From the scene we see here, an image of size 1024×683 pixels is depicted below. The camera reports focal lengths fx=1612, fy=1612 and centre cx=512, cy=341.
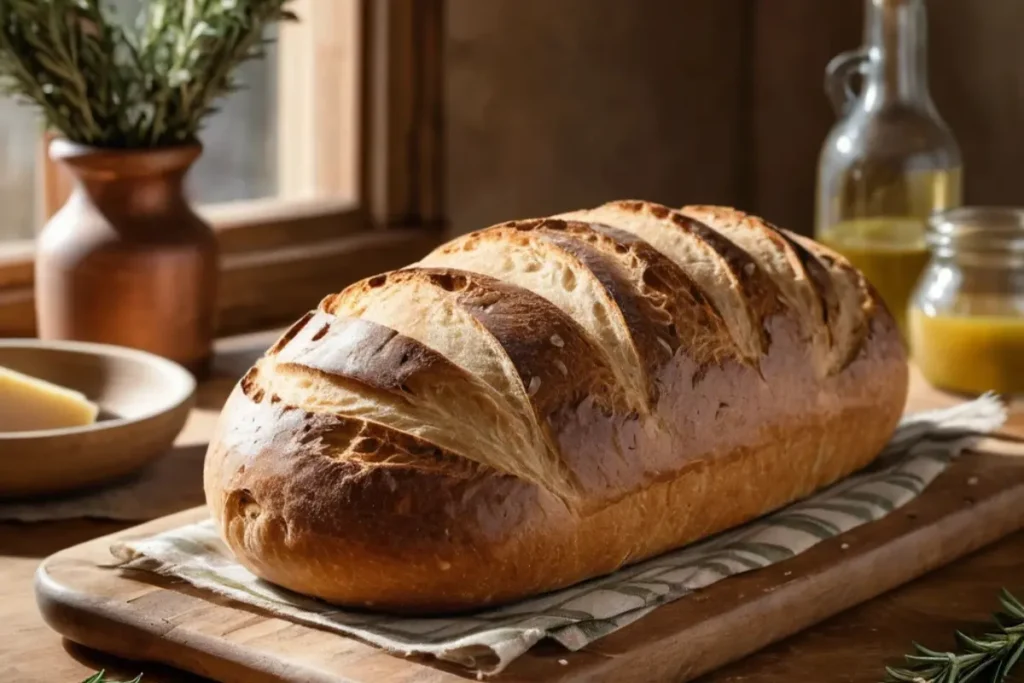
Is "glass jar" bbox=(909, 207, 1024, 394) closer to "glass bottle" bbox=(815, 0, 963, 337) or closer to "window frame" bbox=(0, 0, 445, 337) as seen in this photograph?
"glass bottle" bbox=(815, 0, 963, 337)

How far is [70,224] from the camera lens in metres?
1.76

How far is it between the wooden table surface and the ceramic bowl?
0.05 metres

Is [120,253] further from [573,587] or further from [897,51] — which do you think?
[897,51]

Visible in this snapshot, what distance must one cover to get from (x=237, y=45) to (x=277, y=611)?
33.2 inches

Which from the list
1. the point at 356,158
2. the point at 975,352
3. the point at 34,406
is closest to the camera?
the point at 34,406

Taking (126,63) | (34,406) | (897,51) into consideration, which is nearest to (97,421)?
(34,406)

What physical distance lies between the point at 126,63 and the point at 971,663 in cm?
113

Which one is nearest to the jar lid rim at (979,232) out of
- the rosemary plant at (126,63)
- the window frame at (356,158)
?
the rosemary plant at (126,63)

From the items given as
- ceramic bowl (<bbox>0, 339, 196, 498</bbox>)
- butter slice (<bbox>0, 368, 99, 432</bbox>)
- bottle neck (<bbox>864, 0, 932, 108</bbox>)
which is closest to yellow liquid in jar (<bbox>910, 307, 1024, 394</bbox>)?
bottle neck (<bbox>864, 0, 932, 108</bbox>)

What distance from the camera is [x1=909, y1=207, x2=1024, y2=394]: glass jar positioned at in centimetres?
184

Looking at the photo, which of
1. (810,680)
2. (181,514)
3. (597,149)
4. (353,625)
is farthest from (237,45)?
(597,149)

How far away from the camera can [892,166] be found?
2059 mm

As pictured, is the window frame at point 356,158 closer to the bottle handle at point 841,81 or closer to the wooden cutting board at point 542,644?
the bottle handle at point 841,81

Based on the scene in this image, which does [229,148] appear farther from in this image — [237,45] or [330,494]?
[330,494]
